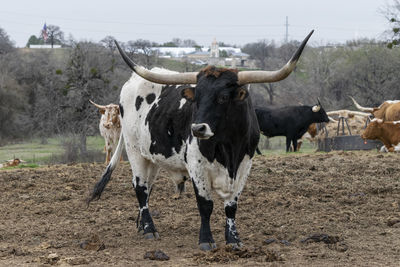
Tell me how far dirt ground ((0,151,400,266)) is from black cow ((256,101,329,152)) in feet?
31.9

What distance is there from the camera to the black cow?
21.2 m

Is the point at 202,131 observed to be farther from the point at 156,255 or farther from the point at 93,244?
the point at 93,244

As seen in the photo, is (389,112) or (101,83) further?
(101,83)

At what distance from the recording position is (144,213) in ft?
22.3

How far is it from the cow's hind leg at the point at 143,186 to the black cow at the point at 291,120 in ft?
46.9

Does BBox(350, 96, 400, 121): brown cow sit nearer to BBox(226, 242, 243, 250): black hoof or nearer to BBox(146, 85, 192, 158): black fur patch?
BBox(146, 85, 192, 158): black fur patch

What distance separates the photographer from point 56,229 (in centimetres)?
693

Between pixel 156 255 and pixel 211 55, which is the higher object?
pixel 211 55

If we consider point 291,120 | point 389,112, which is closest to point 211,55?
point 291,120

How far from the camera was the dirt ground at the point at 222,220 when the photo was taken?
212 inches

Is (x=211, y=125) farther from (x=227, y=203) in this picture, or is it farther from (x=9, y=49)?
(x=9, y=49)

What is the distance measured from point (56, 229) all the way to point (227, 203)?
90.2 inches

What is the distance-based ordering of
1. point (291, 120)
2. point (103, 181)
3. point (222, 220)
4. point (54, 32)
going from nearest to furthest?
point (222, 220), point (103, 181), point (291, 120), point (54, 32)

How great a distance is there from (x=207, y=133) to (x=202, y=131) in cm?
5
